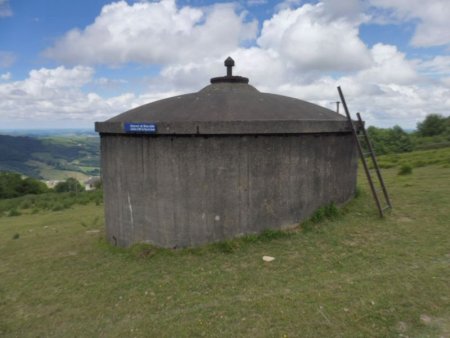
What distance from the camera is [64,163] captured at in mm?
142625

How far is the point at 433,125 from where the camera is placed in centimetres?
6059

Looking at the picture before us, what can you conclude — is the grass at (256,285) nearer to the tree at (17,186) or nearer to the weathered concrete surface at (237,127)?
the weathered concrete surface at (237,127)

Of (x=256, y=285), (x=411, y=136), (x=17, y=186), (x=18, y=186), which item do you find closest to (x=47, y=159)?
(x=18, y=186)

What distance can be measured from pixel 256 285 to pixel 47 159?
6373 inches

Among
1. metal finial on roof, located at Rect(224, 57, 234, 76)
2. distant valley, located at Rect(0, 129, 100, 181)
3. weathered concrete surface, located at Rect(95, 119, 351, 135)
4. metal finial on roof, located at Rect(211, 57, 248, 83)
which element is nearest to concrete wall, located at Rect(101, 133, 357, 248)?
weathered concrete surface, located at Rect(95, 119, 351, 135)

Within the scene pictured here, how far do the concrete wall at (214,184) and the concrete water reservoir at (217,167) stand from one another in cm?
2

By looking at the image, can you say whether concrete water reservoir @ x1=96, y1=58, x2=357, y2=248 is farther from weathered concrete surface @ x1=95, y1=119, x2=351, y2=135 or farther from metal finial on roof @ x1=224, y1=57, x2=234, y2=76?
metal finial on roof @ x1=224, y1=57, x2=234, y2=76

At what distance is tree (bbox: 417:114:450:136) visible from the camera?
59053mm

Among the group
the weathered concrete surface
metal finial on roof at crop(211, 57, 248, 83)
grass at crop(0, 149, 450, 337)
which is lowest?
grass at crop(0, 149, 450, 337)

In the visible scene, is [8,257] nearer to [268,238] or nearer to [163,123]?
[163,123]

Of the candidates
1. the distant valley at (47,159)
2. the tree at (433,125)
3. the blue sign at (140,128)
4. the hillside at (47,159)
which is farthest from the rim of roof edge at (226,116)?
the hillside at (47,159)

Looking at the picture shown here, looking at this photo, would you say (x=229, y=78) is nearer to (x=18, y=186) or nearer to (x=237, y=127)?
(x=237, y=127)

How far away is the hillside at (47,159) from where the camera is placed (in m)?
123

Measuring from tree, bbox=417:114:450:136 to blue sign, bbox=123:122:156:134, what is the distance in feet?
209
